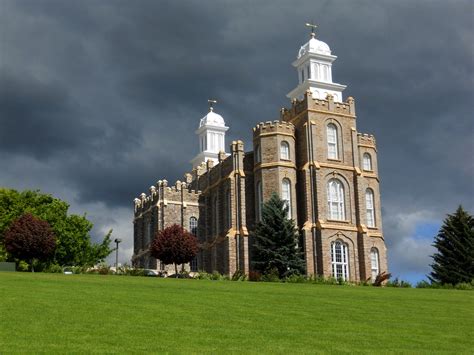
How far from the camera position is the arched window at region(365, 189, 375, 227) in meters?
52.9

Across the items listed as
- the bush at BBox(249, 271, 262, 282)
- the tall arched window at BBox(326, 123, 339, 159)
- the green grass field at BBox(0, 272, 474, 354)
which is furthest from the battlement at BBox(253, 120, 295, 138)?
the green grass field at BBox(0, 272, 474, 354)

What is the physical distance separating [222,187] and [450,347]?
40187 millimetres

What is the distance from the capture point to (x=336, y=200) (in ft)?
167

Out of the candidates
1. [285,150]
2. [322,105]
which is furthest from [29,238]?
[322,105]

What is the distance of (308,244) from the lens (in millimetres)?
48844

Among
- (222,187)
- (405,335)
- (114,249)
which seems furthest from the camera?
(114,249)

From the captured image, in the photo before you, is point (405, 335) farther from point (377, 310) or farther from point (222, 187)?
point (222, 187)

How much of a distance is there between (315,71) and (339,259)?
17.0 meters

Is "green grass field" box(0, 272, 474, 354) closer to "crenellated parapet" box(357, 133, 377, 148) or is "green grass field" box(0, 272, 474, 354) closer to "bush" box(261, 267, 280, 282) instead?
"bush" box(261, 267, 280, 282)

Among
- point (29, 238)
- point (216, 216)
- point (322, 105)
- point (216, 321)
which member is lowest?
point (216, 321)

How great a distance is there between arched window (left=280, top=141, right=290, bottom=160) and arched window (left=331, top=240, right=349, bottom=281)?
7.14 m

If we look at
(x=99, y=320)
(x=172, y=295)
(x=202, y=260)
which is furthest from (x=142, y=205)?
(x=99, y=320)

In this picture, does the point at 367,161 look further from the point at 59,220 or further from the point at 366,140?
the point at 59,220

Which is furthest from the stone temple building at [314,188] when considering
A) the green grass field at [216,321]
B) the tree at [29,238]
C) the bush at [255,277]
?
the green grass field at [216,321]
